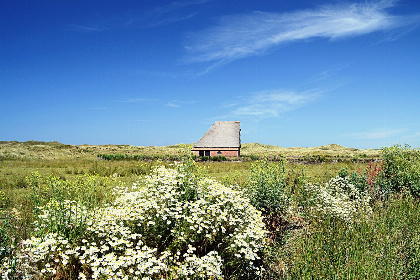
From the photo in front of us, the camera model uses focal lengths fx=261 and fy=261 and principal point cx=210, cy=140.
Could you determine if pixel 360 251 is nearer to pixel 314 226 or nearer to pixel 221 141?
pixel 314 226

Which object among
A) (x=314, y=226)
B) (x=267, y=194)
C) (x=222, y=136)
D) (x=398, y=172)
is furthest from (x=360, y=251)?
(x=222, y=136)

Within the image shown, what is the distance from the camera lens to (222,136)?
3756 centimetres

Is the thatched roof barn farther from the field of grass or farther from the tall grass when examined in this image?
the tall grass

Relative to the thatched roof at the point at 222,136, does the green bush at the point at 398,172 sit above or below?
below

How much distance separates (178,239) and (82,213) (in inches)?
77.6

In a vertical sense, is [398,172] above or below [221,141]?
below

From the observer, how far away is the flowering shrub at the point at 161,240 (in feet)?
13.2

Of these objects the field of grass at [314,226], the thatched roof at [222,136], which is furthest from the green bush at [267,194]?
the thatched roof at [222,136]

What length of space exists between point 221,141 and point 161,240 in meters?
32.2

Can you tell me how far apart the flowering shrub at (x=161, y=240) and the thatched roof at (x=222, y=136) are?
30.7 m

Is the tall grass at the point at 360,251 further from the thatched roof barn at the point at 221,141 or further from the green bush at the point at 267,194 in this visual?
the thatched roof barn at the point at 221,141

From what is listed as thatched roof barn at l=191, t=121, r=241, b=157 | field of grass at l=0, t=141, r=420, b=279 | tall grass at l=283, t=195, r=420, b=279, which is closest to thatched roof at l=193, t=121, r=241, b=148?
thatched roof barn at l=191, t=121, r=241, b=157

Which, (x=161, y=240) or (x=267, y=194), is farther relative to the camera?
(x=267, y=194)

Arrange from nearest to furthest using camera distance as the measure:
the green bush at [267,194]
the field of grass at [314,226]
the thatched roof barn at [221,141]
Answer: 1. the field of grass at [314,226]
2. the green bush at [267,194]
3. the thatched roof barn at [221,141]
